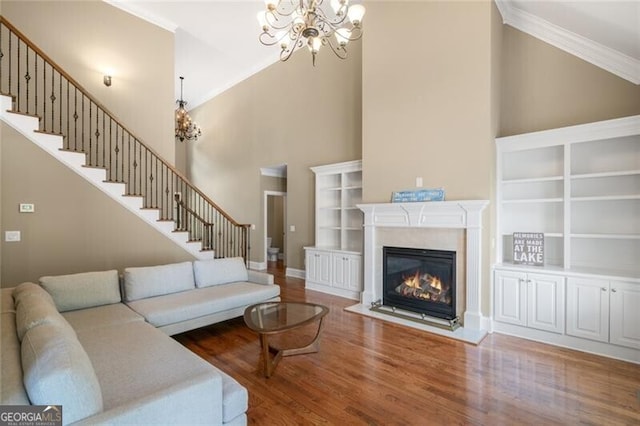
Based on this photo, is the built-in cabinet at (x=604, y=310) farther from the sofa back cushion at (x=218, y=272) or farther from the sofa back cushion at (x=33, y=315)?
the sofa back cushion at (x=33, y=315)

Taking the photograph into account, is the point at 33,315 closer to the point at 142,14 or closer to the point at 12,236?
the point at 12,236

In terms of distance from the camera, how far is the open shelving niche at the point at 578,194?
3.34 m

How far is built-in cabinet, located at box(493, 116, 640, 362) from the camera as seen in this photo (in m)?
3.10

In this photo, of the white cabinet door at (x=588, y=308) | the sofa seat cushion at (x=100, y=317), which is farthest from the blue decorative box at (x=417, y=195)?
the sofa seat cushion at (x=100, y=317)

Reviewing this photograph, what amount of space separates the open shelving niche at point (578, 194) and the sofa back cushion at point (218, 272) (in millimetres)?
3656

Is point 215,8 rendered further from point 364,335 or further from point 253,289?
point 364,335

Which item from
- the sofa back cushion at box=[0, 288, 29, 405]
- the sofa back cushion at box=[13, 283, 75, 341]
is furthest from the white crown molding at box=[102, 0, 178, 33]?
the sofa back cushion at box=[0, 288, 29, 405]

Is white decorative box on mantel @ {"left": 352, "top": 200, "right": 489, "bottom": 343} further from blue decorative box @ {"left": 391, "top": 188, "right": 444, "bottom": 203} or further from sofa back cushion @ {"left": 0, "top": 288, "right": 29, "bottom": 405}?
sofa back cushion @ {"left": 0, "top": 288, "right": 29, "bottom": 405}

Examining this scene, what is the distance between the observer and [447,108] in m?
4.04

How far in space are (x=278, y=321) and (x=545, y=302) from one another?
3.02m

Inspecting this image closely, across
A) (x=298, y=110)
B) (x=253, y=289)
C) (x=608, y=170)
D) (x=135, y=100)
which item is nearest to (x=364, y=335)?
(x=253, y=289)

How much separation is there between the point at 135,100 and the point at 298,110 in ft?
10.9

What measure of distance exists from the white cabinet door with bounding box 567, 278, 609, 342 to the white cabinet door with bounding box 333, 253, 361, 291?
2828 mm

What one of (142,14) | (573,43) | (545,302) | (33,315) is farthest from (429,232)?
(142,14)
